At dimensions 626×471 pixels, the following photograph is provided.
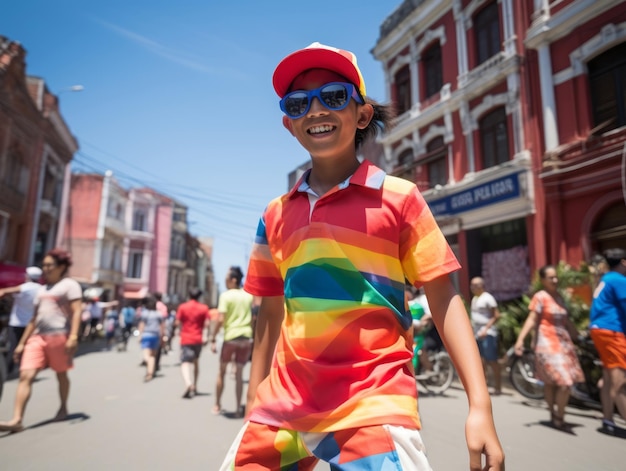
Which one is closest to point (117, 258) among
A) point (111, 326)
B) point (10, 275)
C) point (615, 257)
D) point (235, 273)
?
point (10, 275)

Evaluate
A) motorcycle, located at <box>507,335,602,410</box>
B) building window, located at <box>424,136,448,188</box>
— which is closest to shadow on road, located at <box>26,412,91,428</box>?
motorcycle, located at <box>507,335,602,410</box>

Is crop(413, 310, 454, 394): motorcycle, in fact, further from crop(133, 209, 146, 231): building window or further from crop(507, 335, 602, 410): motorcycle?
crop(133, 209, 146, 231): building window

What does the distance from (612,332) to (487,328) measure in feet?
9.16

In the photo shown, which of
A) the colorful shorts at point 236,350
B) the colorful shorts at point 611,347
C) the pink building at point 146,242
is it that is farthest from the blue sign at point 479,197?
the pink building at point 146,242

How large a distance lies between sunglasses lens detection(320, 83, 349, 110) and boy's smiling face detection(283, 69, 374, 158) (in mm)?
20

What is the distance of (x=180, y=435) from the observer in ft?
16.0

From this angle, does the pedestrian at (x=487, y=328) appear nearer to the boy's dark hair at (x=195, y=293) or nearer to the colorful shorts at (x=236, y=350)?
the colorful shorts at (x=236, y=350)

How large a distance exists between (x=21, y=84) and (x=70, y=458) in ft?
66.9

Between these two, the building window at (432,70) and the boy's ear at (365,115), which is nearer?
the boy's ear at (365,115)

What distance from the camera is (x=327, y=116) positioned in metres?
1.59

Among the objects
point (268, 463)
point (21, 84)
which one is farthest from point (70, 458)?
point (21, 84)

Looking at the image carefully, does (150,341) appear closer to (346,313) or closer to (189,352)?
(189,352)

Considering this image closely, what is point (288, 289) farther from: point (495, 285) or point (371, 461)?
point (495, 285)

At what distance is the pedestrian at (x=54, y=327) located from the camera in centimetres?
518
